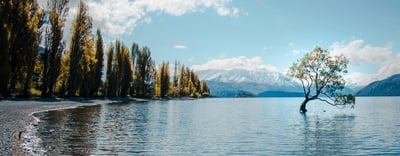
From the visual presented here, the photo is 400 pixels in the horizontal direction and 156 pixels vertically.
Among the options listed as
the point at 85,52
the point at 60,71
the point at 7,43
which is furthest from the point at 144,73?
the point at 7,43

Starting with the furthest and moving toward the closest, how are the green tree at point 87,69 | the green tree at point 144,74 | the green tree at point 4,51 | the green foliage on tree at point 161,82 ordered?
the green foliage on tree at point 161,82 → the green tree at point 144,74 → the green tree at point 87,69 → the green tree at point 4,51

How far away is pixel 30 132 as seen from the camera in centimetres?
2272

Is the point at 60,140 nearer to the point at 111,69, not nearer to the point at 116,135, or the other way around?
the point at 116,135

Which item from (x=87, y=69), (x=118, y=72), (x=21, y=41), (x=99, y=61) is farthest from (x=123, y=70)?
(x=21, y=41)

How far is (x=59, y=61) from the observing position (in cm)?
7138

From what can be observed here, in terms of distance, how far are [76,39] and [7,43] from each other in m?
29.7

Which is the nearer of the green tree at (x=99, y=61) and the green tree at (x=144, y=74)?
the green tree at (x=99, y=61)

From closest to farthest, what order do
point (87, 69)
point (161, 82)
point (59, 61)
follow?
point (59, 61)
point (87, 69)
point (161, 82)

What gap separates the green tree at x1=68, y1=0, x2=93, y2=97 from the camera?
78750 mm

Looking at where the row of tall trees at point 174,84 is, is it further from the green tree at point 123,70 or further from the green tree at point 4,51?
the green tree at point 4,51

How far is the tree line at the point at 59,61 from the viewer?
54094mm

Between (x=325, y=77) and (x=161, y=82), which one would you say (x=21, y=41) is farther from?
(x=161, y=82)

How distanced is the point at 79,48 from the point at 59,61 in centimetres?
904

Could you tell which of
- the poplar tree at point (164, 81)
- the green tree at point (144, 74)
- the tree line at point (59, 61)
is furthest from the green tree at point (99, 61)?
the poplar tree at point (164, 81)
